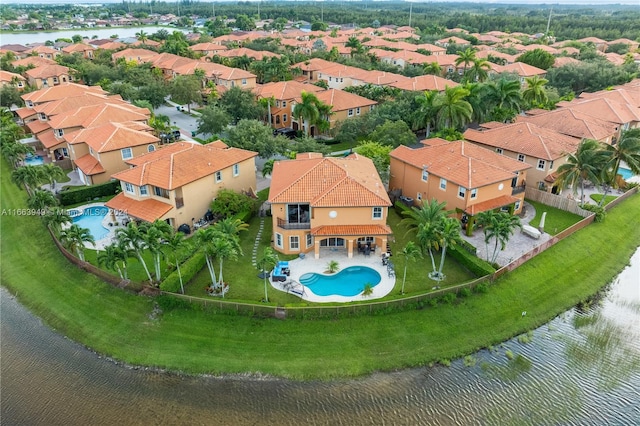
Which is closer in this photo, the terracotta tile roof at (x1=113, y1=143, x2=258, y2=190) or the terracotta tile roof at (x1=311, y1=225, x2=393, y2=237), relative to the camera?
the terracotta tile roof at (x1=311, y1=225, x2=393, y2=237)

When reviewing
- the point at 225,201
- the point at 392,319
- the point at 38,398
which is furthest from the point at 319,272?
the point at 38,398

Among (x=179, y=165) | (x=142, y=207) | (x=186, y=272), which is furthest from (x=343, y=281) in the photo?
(x=142, y=207)

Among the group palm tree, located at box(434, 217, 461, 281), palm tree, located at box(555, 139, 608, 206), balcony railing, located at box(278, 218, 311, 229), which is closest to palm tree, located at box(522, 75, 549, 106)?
palm tree, located at box(555, 139, 608, 206)

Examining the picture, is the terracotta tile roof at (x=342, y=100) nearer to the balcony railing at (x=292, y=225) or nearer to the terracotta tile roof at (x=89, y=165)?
the terracotta tile roof at (x=89, y=165)

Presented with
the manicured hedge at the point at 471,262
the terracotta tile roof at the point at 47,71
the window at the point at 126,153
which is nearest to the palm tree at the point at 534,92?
the manicured hedge at the point at 471,262

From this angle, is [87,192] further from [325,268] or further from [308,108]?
[308,108]

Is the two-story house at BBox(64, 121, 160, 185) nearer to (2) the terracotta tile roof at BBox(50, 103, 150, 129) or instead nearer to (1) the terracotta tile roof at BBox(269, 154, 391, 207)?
(2) the terracotta tile roof at BBox(50, 103, 150, 129)
